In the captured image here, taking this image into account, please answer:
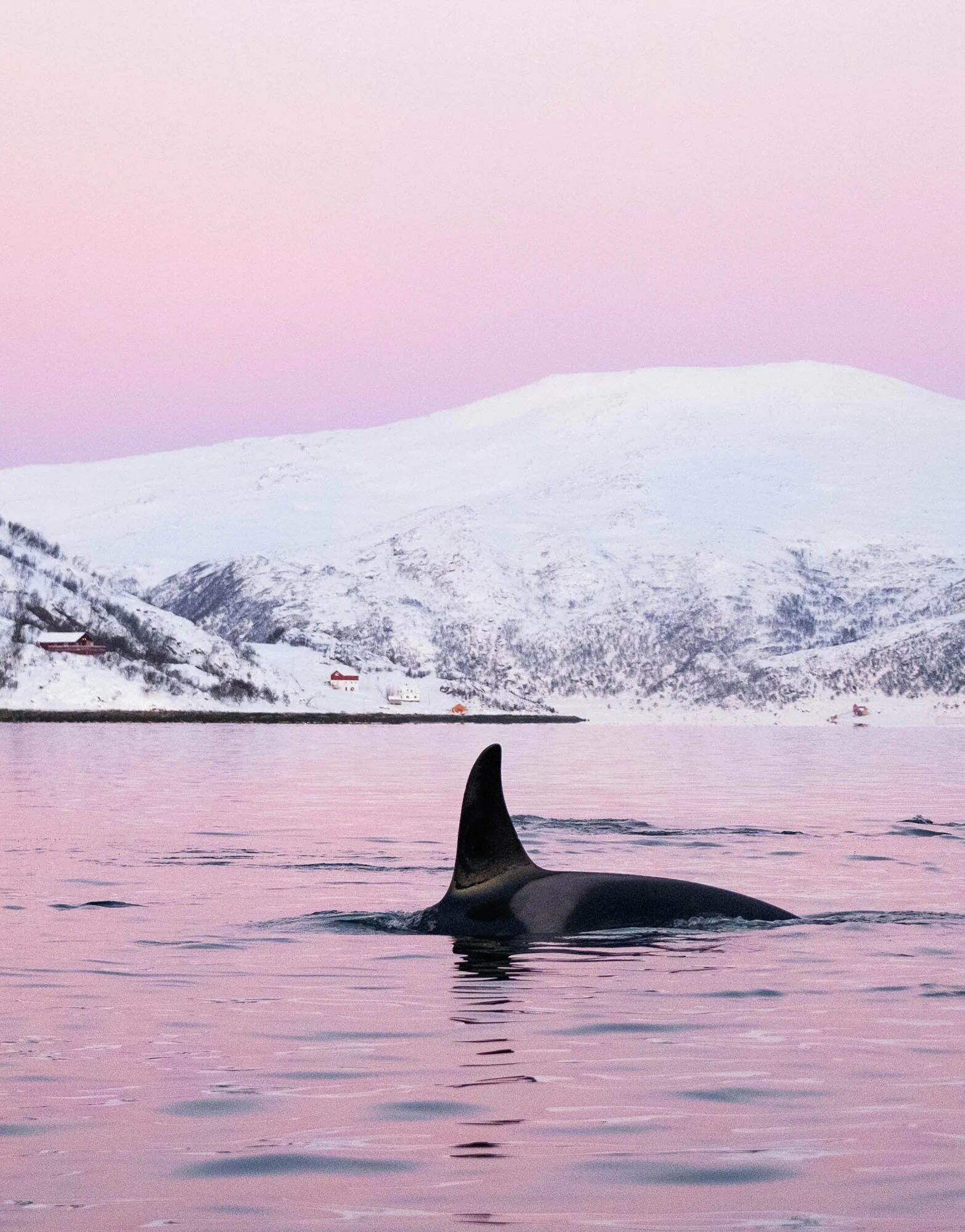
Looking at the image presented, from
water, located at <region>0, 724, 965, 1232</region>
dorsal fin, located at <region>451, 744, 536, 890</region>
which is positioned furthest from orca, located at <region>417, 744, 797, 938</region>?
water, located at <region>0, 724, 965, 1232</region>

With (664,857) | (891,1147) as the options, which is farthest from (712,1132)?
(664,857)

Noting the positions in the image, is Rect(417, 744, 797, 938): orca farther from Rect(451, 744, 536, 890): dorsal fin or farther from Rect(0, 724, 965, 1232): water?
Rect(0, 724, 965, 1232): water

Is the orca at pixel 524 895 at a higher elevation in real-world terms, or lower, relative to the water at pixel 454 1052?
higher

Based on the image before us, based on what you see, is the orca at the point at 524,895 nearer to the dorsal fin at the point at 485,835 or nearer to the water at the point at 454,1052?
the dorsal fin at the point at 485,835

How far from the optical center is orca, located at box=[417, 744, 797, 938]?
73.0 ft

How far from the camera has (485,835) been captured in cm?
2269

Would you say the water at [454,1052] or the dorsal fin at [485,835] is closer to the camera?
the water at [454,1052]

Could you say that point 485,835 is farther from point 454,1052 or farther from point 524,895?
point 454,1052

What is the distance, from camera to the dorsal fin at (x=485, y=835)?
2266 centimetres

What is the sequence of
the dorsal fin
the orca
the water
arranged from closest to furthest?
1. the water
2. the orca
3. the dorsal fin

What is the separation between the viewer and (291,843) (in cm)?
3941

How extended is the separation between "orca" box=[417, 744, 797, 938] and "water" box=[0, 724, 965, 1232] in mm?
481

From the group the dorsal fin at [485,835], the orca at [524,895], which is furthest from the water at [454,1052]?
the dorsal fin at [485,835]

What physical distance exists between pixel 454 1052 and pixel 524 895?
25.6 feet
